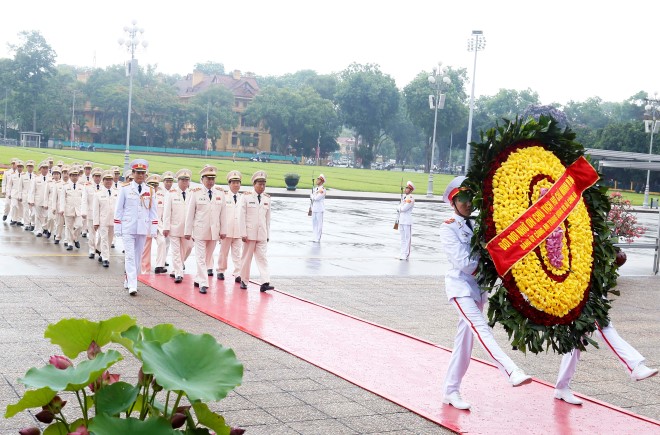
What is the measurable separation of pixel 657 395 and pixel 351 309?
4.54 meters

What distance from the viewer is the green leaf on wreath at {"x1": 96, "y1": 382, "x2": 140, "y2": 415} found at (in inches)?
100

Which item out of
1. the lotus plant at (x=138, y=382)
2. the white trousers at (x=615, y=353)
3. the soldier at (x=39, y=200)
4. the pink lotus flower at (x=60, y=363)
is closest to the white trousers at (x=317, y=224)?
the soldier at (x=39, y=200)

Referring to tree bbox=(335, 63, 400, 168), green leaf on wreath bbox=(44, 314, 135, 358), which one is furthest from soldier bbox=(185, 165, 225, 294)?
tree bbox=(335, 63, 400, 168)

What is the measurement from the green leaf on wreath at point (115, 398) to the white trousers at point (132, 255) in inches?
354

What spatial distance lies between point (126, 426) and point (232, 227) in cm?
1108

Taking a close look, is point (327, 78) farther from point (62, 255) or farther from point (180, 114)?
point (62, 255)

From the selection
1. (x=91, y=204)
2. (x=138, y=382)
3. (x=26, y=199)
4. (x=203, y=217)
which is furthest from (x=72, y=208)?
(x=138, y=382)

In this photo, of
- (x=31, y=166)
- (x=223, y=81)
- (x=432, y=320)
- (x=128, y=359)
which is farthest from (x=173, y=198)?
(x=223, y=81)

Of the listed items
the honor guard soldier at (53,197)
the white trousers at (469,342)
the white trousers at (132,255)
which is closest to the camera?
the white trousers at (469,342)

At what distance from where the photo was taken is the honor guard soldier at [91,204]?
15172mm

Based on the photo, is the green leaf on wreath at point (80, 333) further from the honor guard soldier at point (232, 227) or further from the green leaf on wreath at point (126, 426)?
the honor guard soldier at point (232, 227)

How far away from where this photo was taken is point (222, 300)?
11414 mm

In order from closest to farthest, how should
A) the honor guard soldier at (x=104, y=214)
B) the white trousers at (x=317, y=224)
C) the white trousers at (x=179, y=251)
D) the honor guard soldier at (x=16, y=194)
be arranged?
the white trousers at (x=179, y=251)
the honor guard soldier at (x=104, y=214)
the honor guard soldier at (x=16, y=194)
the white trousers at (x=317, y=224)

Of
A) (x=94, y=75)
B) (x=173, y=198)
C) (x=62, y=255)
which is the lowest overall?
(x=62, y=255)
